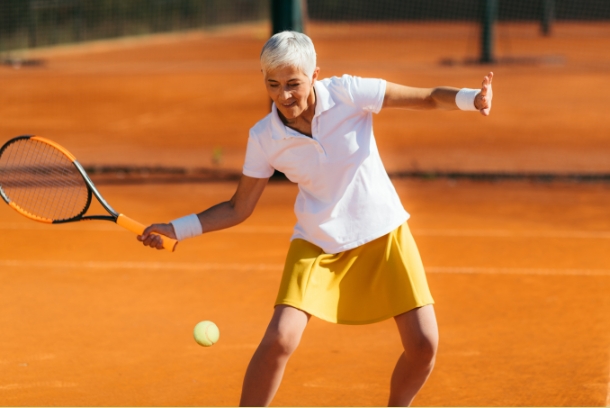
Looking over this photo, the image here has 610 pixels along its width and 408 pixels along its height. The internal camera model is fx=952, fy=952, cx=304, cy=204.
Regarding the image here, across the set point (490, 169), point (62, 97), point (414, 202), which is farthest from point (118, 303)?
point (62, 97)

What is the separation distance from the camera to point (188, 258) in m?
7.54

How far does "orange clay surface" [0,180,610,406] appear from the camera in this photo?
16.0 ft

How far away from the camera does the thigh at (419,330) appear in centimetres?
375

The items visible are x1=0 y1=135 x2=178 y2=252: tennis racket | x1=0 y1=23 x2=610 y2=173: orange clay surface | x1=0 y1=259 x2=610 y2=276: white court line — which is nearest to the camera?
x1=0 y1=135 x2=178 y2=252: tennis racket

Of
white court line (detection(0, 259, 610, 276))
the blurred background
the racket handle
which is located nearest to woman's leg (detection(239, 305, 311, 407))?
the racket handle

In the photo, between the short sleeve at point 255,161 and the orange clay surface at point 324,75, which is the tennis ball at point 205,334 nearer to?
the short sleeve at point 255,161

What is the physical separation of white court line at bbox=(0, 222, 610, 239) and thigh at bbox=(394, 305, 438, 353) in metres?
4.51

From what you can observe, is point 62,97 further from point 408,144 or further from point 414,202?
point 414,202

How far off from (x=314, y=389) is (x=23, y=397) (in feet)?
4.77

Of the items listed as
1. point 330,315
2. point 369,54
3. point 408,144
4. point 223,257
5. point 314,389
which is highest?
point 330,315

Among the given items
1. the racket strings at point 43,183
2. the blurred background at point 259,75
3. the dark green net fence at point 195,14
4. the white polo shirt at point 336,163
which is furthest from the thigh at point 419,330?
the dark green net fence at point 195,14

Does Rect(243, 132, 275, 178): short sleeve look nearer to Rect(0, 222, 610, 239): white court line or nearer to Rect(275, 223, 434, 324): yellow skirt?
Rect(275, 223, 434, 324): yellow skirt

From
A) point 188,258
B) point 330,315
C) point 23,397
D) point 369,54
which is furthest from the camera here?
point 369,54

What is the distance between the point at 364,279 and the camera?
3850 millimetres
